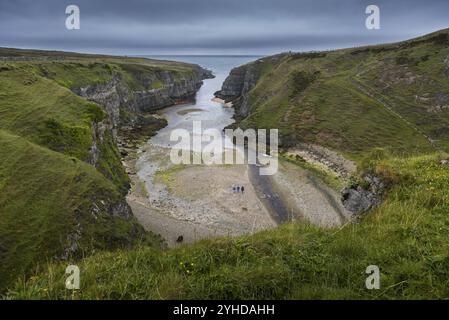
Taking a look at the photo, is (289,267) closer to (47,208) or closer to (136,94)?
(47,208)

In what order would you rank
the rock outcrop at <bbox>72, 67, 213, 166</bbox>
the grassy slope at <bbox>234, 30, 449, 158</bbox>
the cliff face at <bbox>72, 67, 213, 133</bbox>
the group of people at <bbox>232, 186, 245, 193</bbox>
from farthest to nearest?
the cliff face at <bbox>72, 67, 213, 133</bbox> < the grassy slope at <bbox>234, 30, 449, 158</bbox> < the rock outcrop at <bbox>72, 67, 213, 166</bbox> < the group of people at <bbox>232, 186, 245, 193</bbox>

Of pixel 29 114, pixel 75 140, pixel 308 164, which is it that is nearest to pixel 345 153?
pixel 308 164

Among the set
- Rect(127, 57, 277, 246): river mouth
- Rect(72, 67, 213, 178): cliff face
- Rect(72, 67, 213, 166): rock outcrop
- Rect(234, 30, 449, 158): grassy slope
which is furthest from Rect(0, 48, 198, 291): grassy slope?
Rect(234, 30, 449, 158): grassy slope

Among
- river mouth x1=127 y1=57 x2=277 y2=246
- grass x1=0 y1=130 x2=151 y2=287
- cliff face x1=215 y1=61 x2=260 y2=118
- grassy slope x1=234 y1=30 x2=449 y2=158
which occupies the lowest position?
river mouth x1=127 y1=57 x2=277 y2=246

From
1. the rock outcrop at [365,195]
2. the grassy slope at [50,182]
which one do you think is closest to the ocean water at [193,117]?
the grassy slope at [50,182]

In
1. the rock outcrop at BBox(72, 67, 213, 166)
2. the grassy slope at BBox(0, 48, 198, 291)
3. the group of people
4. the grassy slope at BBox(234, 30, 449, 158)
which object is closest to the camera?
the grassy slope at BBox(0, 48, 198, 291)

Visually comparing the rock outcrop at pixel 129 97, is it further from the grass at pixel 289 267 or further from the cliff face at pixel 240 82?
the grass at pixel 289 267

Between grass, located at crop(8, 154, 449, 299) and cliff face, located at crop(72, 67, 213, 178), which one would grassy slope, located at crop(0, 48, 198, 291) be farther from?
grass, located at crop(8, 154, 449, 299)

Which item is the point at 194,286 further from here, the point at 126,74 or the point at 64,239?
the point at 126,74
